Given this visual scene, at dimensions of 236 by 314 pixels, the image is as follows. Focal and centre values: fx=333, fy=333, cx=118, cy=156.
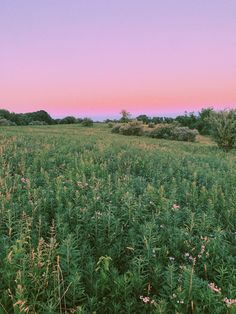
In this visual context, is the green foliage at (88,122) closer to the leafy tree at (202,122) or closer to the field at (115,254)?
the leafy tree at (202,122)

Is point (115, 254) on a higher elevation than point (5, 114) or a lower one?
lower

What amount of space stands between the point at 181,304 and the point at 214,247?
4.26 feet

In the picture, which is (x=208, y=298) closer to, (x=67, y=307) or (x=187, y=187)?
(x=67, y=307)

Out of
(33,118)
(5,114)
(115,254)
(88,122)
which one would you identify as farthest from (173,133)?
(5,114)

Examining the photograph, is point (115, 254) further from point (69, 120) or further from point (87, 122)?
point (69, 120)

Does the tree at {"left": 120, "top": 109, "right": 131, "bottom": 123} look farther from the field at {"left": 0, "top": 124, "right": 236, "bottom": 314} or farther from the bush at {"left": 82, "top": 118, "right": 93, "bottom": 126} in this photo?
the field at {"left": 0, "top": 124, "right": 236, "bottom": 314}

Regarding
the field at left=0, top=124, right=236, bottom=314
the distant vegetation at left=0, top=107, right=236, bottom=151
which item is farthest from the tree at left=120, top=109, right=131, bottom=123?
the field at left=0, top=124, right=236, bottom=314

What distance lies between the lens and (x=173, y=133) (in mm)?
44312

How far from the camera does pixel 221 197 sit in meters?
7.30

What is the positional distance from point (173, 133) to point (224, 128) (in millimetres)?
15846

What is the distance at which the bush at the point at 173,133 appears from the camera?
1703 inches

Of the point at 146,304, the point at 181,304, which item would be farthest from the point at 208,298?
the point at 146,304

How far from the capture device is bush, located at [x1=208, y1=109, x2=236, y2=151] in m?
28.5

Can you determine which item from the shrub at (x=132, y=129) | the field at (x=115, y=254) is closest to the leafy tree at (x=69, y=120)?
the shrub at (x=132, y=129)
